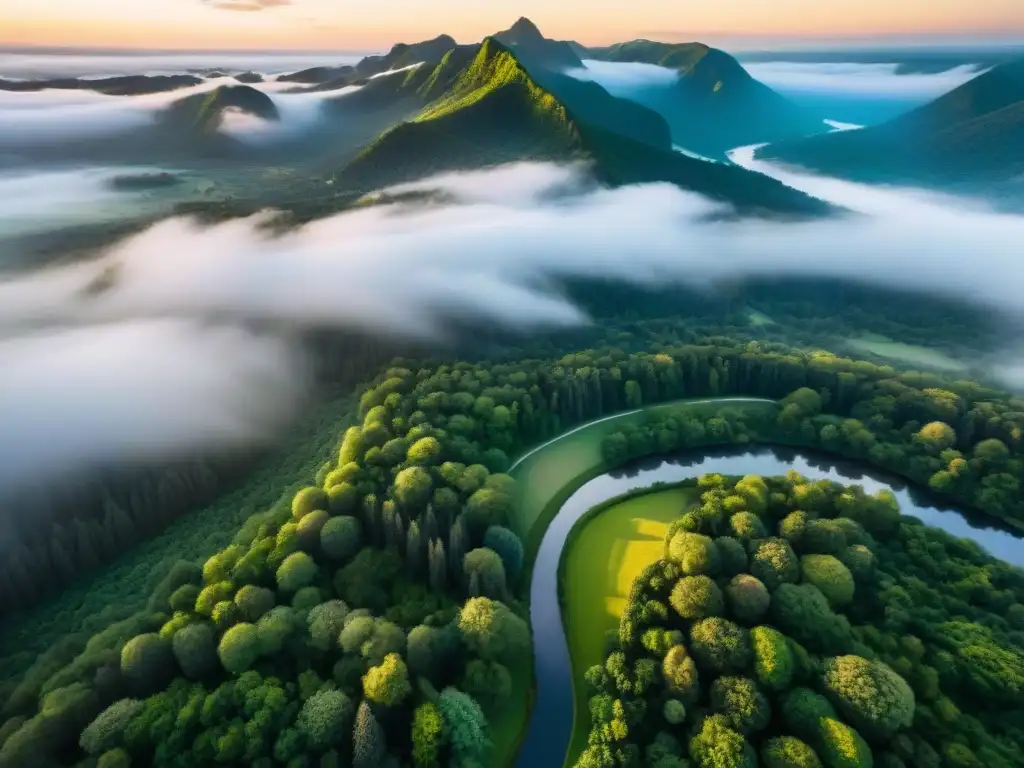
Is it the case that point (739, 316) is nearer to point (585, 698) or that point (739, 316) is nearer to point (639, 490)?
point (639, 490)

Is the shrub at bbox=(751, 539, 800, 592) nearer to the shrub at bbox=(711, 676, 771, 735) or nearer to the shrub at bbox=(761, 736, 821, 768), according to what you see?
the shrub at bbox=(711, 676, 771, 735)

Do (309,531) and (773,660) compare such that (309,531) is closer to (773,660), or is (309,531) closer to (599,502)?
(599,502)

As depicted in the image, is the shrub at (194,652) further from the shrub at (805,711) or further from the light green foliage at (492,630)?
the shrub at (805,711)

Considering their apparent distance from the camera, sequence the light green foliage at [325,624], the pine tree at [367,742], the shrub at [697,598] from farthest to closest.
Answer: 1. the shrub at [697,598]
2. the light green foliage at [325,624]
3. the pine tree at [367,742]

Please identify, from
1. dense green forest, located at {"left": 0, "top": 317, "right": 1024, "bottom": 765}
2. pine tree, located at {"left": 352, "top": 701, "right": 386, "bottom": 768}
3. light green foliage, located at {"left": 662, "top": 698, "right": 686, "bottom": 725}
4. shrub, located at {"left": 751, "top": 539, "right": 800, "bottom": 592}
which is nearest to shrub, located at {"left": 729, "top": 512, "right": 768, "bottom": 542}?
shrub, located at {"left": 751, "top": 539, "right": 800, "bottom": 592}

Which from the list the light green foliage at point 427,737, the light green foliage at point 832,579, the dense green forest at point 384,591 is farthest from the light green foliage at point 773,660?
the light green foliage at point 427,737

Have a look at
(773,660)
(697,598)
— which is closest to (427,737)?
(697,598)
